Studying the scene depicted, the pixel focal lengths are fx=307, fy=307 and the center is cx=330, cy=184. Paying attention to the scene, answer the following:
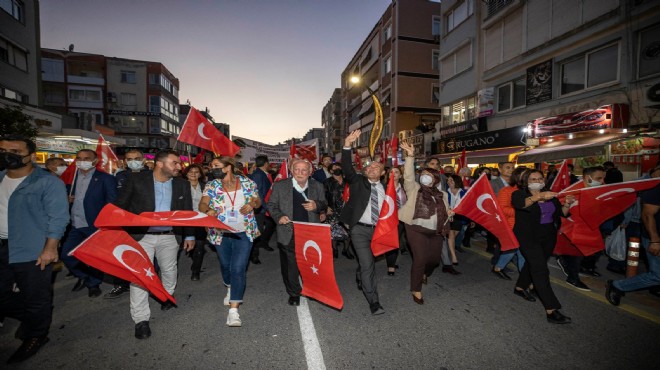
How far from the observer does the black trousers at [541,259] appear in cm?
376

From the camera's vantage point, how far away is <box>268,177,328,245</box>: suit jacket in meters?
4.17

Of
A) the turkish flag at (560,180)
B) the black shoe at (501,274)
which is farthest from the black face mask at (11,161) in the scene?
the turkish flag at (560,180)

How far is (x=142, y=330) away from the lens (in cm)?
337

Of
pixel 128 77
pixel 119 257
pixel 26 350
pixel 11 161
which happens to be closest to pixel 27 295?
pixel 26 350

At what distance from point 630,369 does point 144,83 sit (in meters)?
54.1

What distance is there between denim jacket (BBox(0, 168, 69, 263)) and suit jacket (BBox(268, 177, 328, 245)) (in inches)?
87.2

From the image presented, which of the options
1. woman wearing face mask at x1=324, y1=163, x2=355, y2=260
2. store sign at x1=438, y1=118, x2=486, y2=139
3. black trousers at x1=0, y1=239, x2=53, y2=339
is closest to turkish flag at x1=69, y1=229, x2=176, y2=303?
black trousers at x1=0, y1=239, x2=53, y2=339

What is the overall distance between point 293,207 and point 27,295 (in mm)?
2898

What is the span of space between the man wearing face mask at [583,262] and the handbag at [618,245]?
27 centimetres

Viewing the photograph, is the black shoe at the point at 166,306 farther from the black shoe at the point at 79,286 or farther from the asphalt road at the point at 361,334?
the black shoe at the point at 79,286

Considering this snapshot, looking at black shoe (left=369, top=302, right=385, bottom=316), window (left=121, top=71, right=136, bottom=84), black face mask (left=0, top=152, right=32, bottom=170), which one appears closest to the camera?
black face mask (left=0, top=152, right=32, bottom=170)

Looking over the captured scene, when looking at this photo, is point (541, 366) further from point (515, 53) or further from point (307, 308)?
point (515, 53)

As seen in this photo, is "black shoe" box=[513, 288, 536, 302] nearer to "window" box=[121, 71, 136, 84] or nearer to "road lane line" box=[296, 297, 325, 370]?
"road lane line" box=[296, 297, 325, 370]

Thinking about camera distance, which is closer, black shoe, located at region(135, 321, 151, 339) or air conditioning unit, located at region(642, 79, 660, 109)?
black shoe, located at region(135, 321, 151, 339)
